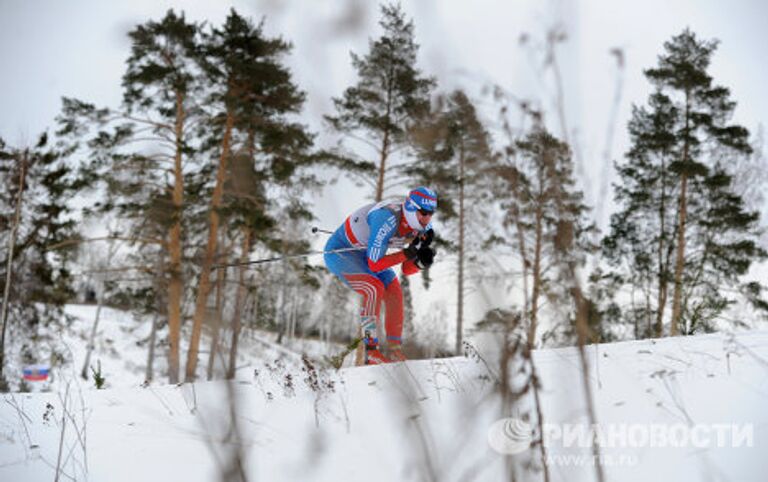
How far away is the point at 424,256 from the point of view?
4.96 metres

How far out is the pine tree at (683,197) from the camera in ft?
50.0

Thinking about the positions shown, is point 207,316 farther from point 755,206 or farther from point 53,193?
point 755,206

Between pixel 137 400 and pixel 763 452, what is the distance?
3610 mm

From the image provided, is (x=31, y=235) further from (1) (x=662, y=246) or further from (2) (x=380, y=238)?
(1) (x=662, y=246)

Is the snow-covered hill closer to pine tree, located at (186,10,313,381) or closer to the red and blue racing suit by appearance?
the red and blue racing suit

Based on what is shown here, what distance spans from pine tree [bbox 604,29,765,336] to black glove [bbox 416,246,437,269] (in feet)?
39.7

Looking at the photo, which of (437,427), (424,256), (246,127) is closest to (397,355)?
(437,427)

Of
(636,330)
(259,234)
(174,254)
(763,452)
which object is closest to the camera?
(763,452)

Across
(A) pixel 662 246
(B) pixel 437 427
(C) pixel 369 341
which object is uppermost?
(A) pixel 662 246

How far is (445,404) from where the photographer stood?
2.73 meters

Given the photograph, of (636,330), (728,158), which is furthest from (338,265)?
(728,158)

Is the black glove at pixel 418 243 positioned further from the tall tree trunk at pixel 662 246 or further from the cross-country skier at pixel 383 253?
the tall tree trunk at pixel 662 246

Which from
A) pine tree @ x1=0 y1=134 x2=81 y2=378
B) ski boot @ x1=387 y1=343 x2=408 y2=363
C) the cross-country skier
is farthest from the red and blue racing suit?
pine tree @ x1=0 y1=134 x2=81 y2=378

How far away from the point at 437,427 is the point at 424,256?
267 centimetres
